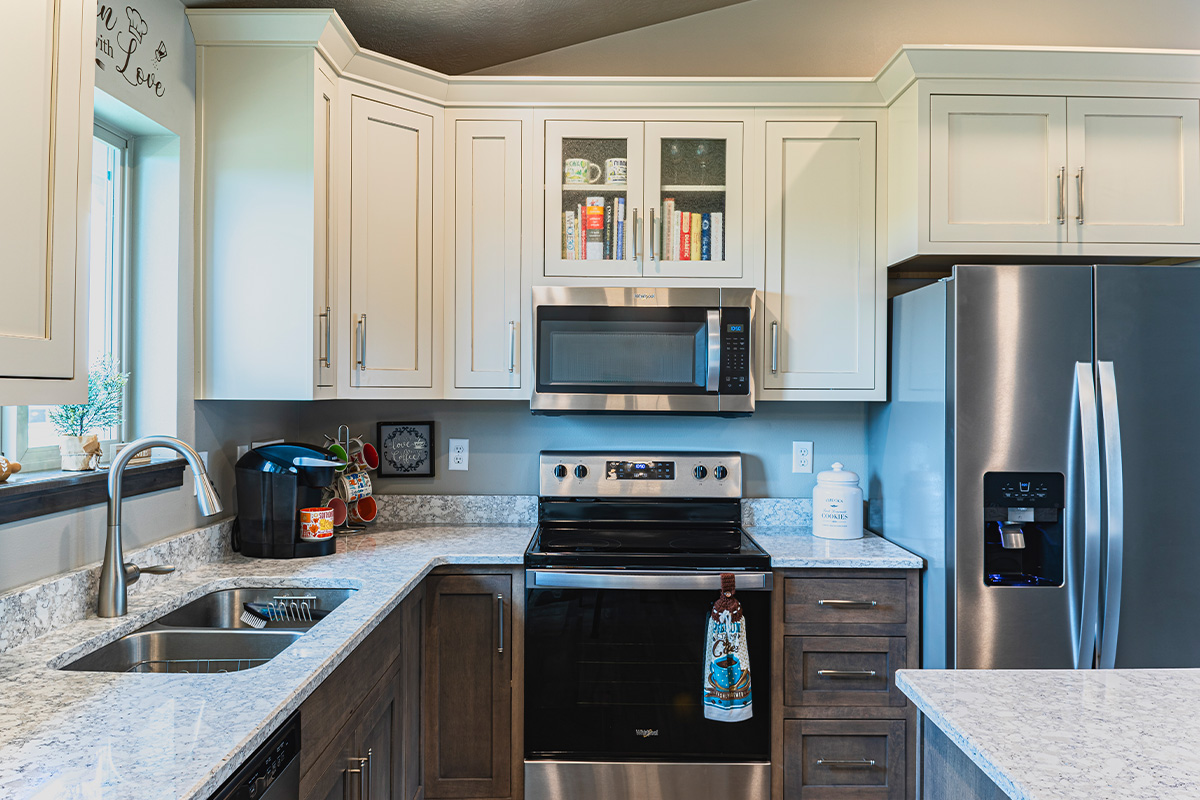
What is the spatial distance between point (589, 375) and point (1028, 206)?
1.39 m

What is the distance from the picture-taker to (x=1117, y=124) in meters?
2.18

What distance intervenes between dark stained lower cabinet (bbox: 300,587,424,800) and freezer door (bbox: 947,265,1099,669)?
1.44 meters

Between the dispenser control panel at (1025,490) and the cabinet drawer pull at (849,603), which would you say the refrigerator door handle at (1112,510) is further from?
the cabinet drawer pull at (849,603)

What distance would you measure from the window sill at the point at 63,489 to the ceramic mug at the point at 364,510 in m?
0.71

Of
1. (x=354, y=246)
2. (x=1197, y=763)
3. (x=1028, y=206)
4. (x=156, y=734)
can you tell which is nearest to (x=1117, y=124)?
(x=1028, y=206)

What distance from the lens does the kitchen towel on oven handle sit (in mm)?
2051

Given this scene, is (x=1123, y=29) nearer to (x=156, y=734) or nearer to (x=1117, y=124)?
(x=1117, y=124)

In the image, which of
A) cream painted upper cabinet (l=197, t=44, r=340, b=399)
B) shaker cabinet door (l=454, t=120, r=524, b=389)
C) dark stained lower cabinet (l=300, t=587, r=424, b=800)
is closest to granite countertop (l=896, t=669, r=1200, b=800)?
dark stained lower cabinet (l=300, t=587, r=424, b=800)

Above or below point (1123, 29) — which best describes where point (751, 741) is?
below

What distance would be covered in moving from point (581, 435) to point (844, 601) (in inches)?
41.1

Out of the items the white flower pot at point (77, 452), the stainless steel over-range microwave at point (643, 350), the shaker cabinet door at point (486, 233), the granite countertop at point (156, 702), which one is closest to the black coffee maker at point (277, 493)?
the granite countertop at point (156, 702)

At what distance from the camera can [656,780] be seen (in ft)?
6.88

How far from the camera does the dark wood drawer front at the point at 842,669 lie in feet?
6.98

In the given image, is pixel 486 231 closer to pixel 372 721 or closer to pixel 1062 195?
pixel 372 721
